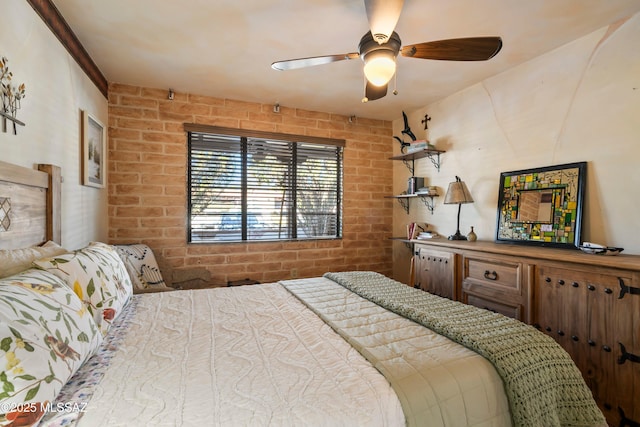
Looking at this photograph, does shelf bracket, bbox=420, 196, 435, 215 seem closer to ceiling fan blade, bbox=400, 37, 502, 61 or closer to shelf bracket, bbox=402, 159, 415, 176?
shelf bracket, bbox=402, 159, 415, 176

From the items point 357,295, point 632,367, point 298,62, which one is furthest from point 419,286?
point 298,62

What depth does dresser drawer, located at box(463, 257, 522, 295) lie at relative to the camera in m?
2.09

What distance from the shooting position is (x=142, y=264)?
9.07 ft

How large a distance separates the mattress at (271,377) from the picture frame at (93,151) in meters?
1.49

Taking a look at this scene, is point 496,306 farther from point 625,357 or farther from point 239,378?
point 239,378

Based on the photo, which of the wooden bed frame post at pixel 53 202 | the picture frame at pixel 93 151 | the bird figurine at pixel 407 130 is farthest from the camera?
the bird figurine at pixel 407 130

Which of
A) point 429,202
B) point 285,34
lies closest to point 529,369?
point 285,34

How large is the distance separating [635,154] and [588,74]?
2.13 feet

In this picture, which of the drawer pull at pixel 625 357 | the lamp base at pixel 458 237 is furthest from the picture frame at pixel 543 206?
the drawer pull at pixel 625 357

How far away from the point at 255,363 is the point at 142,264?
219 centimetres

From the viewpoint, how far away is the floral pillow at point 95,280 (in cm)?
122

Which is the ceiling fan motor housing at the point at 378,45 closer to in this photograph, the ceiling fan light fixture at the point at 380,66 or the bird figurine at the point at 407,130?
the ceiling fan light fixture at the point at 380,66

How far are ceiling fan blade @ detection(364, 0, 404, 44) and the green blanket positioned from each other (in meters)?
1.39

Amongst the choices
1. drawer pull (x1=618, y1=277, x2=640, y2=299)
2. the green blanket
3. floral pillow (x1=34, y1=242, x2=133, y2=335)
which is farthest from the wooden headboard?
drawer pull (x1=618, y1=277, x2=640, y2=299)
